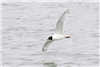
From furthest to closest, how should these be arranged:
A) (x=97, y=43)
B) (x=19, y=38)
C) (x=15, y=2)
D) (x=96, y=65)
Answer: (x=15, y=2) < (x=19, y=38) < (x=97, y=43) < (x=96, y=65)

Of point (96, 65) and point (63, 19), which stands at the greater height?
point (63, 19)

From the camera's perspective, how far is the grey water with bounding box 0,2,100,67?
1491 centimetres

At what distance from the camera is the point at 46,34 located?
1905 centimetres

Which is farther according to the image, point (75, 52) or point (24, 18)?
point (24, 18)

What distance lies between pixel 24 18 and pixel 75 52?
898 centimetres

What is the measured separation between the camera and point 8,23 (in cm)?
2250

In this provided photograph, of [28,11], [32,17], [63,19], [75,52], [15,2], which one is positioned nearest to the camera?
[63,19]

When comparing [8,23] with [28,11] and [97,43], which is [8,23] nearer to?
[28,11]

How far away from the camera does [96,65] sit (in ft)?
47.0

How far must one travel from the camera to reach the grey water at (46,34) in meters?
14.9

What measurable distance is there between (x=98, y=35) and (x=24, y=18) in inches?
287

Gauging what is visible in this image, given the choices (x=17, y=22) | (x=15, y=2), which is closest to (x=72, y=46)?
(x=17, y=22)

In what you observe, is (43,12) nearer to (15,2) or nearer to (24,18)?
(24,18)

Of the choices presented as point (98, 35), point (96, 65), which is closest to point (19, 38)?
point (98, 35)
